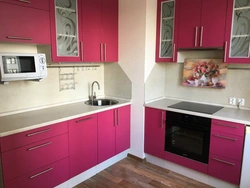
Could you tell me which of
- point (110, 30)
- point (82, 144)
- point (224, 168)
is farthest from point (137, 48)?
point (224, 168)

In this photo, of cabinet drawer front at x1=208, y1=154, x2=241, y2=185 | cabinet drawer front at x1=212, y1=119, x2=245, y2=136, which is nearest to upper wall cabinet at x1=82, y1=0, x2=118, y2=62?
cabinet drawer front at x1=212, y1=119, x2=245, y2=136

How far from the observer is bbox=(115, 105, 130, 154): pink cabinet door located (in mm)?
2921

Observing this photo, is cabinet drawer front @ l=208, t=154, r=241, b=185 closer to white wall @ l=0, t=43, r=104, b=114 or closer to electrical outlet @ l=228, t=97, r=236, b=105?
electrical outlet @ l=228, t=97, r=236, b=105

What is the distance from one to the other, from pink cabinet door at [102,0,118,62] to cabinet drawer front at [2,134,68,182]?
4.31 feet

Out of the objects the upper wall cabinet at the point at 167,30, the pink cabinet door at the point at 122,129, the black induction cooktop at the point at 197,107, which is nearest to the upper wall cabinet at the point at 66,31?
the pink cabinet door at the point at 122,129

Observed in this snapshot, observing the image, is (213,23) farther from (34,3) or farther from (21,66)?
(21,66)

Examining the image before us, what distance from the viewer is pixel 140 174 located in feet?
9.04

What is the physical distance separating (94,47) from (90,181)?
173 cm

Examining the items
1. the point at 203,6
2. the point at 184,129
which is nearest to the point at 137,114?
the point at 184,129

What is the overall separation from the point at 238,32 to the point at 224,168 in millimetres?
1555

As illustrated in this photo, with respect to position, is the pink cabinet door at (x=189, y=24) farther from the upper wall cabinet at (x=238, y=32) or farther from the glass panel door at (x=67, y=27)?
the glass panel door at (x=67, y=27)

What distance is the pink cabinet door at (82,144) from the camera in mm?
2342

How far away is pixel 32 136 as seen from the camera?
6.38 ft

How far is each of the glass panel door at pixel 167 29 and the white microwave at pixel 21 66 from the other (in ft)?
5.30
